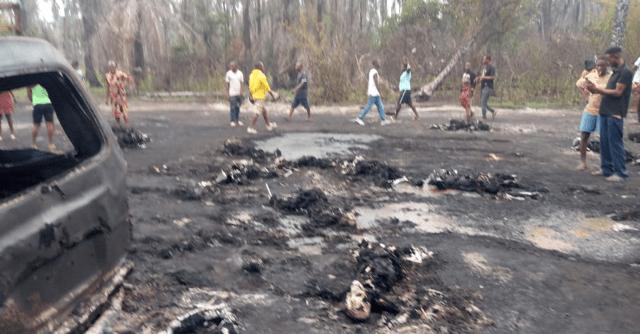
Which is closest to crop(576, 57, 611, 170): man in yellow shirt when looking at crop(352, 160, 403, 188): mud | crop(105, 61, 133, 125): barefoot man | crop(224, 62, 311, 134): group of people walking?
crop(352, 160, 403, 188): mud

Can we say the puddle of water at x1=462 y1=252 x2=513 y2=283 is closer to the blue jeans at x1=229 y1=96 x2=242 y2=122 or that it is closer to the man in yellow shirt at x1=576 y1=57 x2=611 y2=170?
the man in yellow shirt at x1=576 y1=57 x2=611 y2=170

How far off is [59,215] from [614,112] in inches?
302

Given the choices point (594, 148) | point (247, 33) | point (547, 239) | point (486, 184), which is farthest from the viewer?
point (247, 33)

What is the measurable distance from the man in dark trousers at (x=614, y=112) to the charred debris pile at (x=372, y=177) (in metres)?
1.36

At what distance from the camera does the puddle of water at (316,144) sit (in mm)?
10773

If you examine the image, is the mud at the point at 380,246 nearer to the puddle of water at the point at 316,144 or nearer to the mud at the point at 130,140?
the puddle of water at the point at 316,144

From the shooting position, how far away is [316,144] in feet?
38.9

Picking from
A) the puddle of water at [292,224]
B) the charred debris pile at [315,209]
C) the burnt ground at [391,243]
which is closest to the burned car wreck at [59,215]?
the burnt ground at [391,243]

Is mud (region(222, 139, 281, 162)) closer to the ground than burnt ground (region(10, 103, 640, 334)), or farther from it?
farther from it

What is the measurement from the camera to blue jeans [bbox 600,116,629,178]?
27.1 feet

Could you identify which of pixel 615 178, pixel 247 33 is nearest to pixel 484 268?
pixel 615 178

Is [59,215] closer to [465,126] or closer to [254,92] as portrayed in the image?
[254,92]

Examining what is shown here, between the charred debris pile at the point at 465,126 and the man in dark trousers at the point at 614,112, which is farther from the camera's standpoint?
the charred debris pile at the point at 465,126

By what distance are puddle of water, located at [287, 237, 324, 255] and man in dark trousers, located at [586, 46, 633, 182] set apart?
15.7ft
